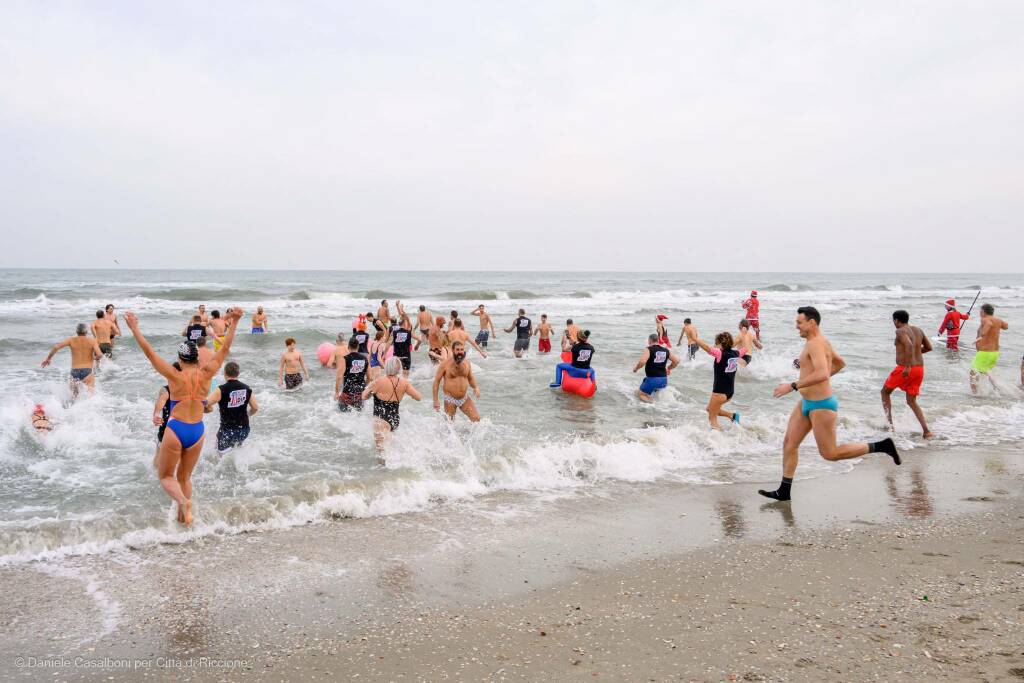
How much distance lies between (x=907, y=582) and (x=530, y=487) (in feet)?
11.2

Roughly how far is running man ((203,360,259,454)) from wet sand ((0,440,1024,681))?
2.31 m

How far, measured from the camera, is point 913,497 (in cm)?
614

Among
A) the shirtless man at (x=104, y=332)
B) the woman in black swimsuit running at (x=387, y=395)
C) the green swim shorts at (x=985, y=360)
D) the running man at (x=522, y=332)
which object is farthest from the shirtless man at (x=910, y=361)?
the shirtless man at (x=104, y=332)

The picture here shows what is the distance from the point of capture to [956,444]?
8438 millimetres

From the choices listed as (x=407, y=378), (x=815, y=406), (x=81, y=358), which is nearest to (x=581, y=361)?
(x=407, y=378)

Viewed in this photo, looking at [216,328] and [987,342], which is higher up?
[987,342]

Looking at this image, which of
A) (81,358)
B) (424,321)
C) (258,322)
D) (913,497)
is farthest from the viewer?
(258,322)

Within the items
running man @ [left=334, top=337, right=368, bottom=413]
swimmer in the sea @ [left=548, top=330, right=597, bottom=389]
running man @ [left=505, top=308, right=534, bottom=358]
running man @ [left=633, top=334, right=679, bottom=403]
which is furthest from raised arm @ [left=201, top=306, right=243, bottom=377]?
running man @ [left=505, top=308, right=534, bottom=358]

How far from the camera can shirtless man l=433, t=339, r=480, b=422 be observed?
27.4 ft

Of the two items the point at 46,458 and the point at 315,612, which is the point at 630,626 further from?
the point at 46,458

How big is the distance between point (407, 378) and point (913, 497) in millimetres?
6798

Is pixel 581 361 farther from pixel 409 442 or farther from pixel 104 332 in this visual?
pixel 104 332

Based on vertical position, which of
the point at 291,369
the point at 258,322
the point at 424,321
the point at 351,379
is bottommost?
the point at 291,369

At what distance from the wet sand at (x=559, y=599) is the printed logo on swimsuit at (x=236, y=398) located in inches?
91.7
